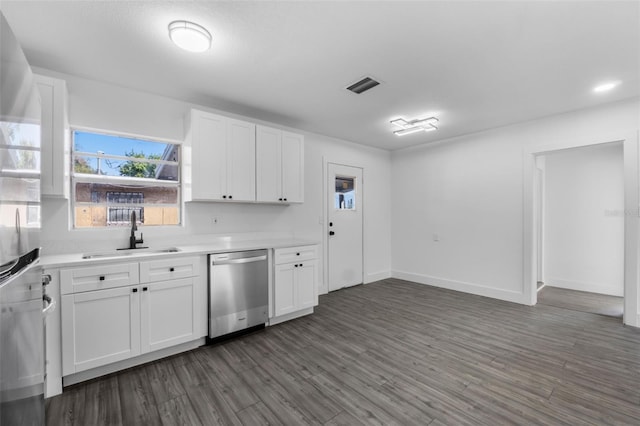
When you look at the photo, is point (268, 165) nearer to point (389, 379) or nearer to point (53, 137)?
point (53, 137)

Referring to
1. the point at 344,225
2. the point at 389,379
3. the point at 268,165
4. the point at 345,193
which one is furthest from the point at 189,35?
the point at 344,225

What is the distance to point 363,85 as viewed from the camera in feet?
9.23

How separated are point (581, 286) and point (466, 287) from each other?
6.54 ft

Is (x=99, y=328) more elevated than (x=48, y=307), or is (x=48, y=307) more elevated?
(x=48, y=307)

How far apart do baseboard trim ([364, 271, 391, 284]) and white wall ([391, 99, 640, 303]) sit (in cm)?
20

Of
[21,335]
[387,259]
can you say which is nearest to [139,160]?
[21,335]

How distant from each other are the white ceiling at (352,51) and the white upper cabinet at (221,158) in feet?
1.06

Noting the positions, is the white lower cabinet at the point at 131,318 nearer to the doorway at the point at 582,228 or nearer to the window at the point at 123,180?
the window at the point at 123,180

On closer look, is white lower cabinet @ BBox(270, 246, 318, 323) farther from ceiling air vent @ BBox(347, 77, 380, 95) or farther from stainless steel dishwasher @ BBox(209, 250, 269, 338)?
ceiling air vent @ BBox(347, 77, 380, 95)

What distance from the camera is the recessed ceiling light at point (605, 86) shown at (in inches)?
110

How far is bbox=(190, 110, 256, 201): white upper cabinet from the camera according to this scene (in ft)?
9.84

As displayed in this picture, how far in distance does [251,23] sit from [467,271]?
4638 mm

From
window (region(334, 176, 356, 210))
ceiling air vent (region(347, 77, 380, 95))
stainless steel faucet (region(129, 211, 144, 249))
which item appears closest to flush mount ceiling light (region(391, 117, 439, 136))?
ceiling air vent (region(347, 77, 380, 95))

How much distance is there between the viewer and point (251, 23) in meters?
1.90
